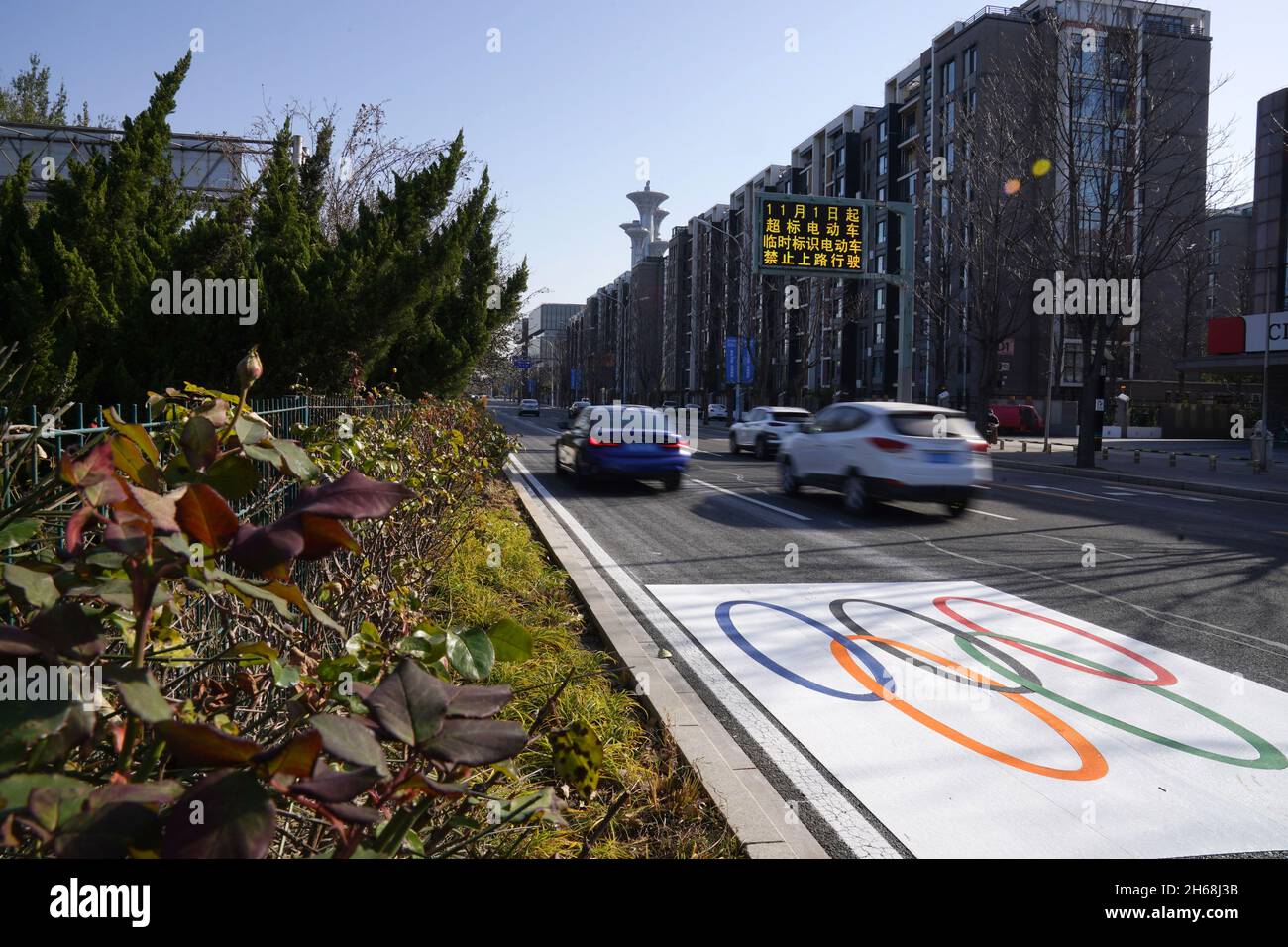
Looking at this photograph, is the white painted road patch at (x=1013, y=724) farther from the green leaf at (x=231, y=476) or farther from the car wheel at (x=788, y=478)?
the car wheel at (x=788, y=478)

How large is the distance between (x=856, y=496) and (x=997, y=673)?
8.52 metres

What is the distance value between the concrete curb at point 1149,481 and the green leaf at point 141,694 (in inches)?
825

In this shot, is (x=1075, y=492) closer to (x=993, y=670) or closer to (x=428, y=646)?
(x=993, y=670)

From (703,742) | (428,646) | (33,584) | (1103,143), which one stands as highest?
(1103,143)

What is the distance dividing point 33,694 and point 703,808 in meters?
2.88

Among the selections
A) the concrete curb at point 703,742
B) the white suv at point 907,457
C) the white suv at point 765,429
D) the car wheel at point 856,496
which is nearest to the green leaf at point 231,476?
the concrete curb at point 703,742

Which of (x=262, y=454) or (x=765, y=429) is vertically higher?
(x=262, y=454)

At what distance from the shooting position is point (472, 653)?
6.06 ft

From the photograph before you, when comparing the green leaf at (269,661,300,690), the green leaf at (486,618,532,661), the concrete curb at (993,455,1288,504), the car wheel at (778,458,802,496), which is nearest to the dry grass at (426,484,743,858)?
the green leaf at (486,618,532,661)

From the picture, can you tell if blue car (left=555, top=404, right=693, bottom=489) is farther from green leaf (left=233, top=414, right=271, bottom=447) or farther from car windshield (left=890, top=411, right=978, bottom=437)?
green leaf (left=233, top=414, right=271, bottom=447)

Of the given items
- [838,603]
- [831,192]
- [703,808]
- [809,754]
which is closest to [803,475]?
[838,603]

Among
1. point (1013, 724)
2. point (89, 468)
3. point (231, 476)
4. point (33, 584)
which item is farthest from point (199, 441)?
point (1013, 724)

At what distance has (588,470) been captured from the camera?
17344mm
